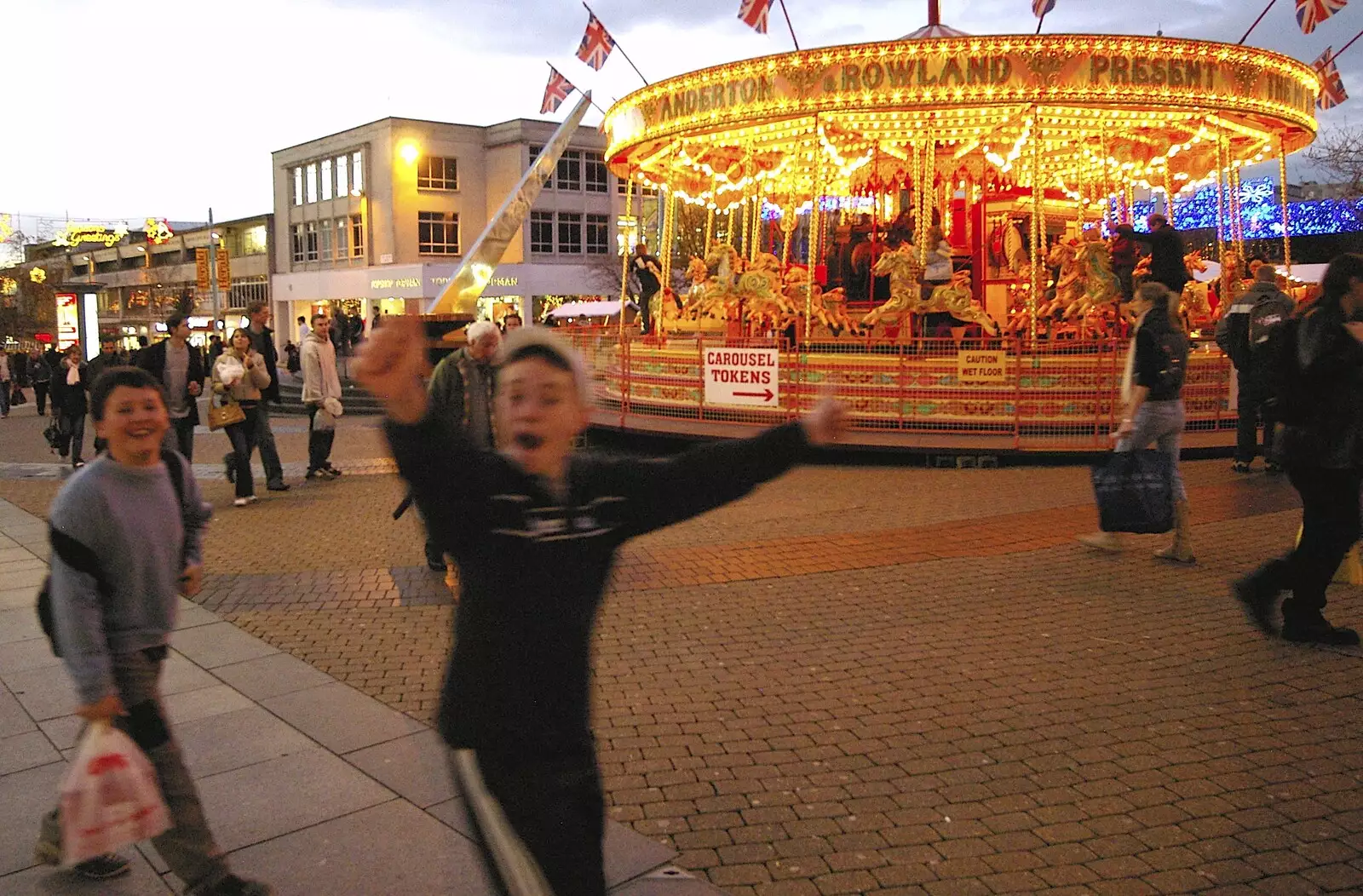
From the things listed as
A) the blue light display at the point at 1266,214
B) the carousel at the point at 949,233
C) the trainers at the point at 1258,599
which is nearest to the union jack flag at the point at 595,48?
the carousel at the point at 949,233

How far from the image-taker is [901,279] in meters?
14.2

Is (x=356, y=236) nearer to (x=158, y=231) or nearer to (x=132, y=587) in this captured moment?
(x=158, y=231)

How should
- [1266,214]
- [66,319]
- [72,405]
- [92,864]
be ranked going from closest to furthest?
[92,864]
[72,405]
[66,319]
[1266,214]

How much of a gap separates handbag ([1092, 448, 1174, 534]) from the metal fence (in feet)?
17.2

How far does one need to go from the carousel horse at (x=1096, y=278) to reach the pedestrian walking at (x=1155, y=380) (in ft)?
23.9

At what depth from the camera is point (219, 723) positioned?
4828mm

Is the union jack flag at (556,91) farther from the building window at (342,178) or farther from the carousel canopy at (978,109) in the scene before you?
the building window at (342,178)

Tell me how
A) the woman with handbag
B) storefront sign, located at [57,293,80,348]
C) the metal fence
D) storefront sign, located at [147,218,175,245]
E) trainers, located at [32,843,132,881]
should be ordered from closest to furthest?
trainers, located at [32,843,132,881] < the woman with handbag < the metal fence < storefront sign, located at [57,293,80,348] < storefront sign, located at [147,218,175,245]

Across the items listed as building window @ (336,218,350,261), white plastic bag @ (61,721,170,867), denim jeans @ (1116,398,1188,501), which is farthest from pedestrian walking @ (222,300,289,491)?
building window @ (336,218,350,261)

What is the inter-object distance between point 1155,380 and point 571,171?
48.8m

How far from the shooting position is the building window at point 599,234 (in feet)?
178

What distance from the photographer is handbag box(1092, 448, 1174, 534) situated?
6.91m

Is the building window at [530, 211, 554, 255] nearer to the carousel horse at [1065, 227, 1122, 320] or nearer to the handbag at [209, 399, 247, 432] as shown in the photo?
the carousel horse at [1065, 227, 1122, 320]

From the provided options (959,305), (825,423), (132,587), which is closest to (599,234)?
(959,305)
